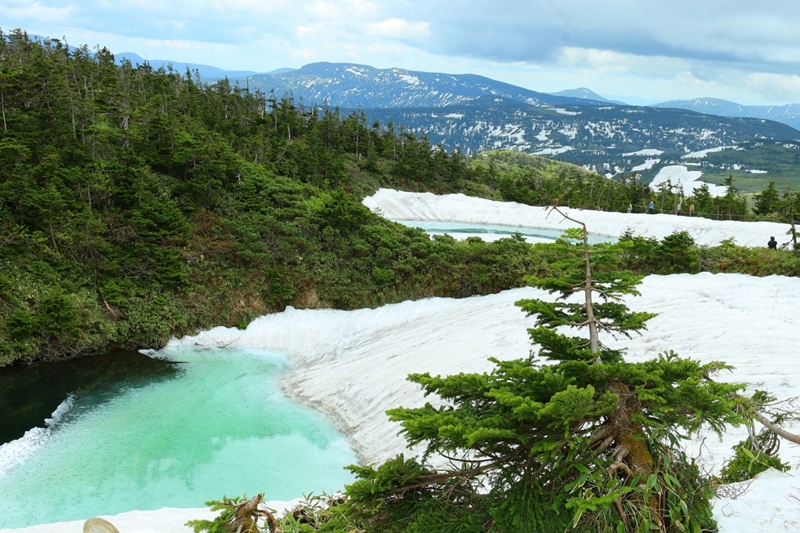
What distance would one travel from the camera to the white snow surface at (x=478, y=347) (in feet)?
29.4

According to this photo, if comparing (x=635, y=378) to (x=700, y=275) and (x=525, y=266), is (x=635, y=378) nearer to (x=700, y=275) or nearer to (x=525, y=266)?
(x=700, y=275)

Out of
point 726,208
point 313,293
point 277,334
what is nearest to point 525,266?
point 313,293

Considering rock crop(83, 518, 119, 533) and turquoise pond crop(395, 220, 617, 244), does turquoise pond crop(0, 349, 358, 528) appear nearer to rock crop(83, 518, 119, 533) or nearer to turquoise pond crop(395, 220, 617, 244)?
rock crop(83, 518, 119, 533)

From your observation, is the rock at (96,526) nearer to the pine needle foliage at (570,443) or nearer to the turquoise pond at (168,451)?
the pine needle foliage at (570,443)

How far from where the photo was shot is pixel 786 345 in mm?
13508

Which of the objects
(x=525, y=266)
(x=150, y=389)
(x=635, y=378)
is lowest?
(x=150, y=389)

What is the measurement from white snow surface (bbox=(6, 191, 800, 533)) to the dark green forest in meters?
1.55

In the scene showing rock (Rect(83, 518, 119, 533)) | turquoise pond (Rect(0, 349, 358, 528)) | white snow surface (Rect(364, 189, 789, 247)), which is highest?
rock (Rect(83, 518, 119, 533))

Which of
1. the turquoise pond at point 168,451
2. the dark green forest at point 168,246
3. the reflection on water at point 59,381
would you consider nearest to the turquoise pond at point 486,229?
the dark green forest at point 168,246

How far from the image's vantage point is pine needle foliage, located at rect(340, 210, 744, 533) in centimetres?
504

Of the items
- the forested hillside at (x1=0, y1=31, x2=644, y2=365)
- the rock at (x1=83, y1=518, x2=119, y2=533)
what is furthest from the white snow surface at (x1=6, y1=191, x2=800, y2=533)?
the rock at (x1=83, y1=518, x2=119, y2=533)

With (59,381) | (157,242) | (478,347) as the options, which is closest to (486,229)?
(157,242)

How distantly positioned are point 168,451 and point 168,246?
1220 cm

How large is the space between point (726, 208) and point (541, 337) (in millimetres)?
57569
